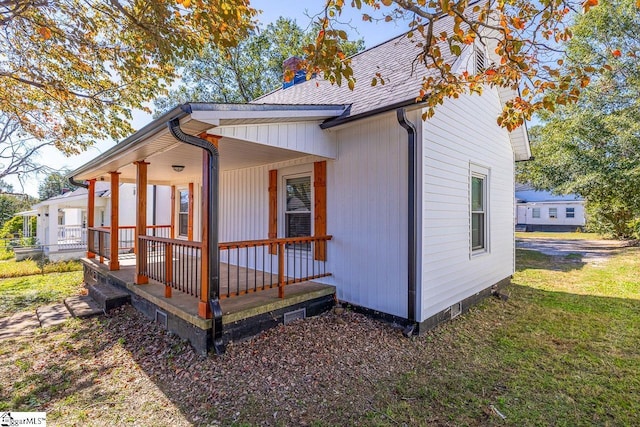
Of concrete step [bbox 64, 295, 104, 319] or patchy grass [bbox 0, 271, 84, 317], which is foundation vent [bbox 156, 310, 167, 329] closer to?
concrete step [bbox 64, 295, 104, 319]

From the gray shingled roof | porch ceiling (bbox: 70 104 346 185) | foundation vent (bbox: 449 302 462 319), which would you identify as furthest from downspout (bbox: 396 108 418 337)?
porch ceiling (bbox: 70 104 346 185)

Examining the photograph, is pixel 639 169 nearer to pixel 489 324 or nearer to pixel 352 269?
pixel 489 324

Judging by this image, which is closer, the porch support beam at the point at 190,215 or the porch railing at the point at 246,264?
the porch railing at the point at 246,264

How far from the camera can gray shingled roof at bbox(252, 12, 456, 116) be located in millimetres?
4656

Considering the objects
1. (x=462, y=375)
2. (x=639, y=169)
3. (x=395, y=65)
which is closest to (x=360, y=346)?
(x=462, y=375)

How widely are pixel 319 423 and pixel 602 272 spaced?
10.4m

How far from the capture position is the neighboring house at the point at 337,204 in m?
4.00

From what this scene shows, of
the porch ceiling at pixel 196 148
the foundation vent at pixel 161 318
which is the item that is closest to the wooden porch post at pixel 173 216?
the porch ceiling at pixel 196 148

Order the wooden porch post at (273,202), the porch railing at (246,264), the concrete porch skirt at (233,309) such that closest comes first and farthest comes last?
the concrete porch skirt at (233,309)
the porch railing at (246,264)
the wooden porch post at (273,202)

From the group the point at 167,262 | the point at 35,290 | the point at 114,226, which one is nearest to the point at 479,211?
the point at 167,262

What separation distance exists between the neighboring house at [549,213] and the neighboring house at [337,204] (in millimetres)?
25839

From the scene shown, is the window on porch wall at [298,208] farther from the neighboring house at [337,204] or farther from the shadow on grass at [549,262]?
the shadow on grass at [549,262]

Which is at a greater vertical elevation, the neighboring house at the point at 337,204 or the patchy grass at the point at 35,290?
the neighboring house at the point at 337,204

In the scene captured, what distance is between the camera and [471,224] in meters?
5.99
